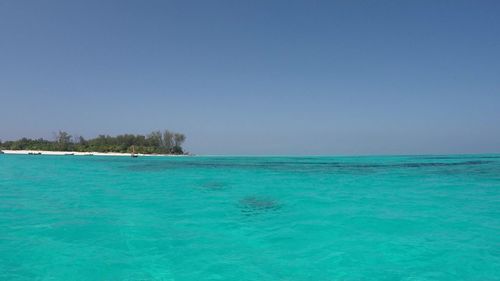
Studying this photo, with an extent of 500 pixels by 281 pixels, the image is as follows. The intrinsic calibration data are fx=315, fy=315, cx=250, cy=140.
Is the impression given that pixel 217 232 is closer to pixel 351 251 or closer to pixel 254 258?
pixel 254 258

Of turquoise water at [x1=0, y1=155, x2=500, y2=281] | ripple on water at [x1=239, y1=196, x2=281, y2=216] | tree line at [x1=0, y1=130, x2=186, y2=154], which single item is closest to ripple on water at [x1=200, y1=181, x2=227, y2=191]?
turquoise water at [x1=0, y1=155, x2=500, y2=281]

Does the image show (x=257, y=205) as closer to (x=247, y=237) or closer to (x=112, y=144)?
(x=247, y=237)

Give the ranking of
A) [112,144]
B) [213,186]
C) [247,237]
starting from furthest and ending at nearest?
[112,144] < [213,186] < [247,237]

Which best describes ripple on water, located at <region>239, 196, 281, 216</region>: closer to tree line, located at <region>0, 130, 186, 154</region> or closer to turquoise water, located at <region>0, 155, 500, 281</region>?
turquoise water, located at <region>0, 155, 500, 281</region>

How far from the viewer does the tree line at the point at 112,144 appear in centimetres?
9681

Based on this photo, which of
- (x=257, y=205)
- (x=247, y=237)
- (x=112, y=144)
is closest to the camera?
(x=247, y=237)

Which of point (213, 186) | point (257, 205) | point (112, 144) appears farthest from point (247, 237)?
point (112, 144)

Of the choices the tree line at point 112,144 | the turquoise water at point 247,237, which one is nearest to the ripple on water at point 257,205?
the turquoise water at point 247,237

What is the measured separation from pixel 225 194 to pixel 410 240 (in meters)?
8.84

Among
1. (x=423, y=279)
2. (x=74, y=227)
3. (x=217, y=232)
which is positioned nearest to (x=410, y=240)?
(x=423, y=279)

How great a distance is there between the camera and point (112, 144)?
3952 inches

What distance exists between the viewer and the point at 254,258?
6.45 meters

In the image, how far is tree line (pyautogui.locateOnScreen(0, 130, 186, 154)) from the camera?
9681cm

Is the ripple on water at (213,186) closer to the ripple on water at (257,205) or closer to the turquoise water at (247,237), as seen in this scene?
the turquoise water at (247,237)
